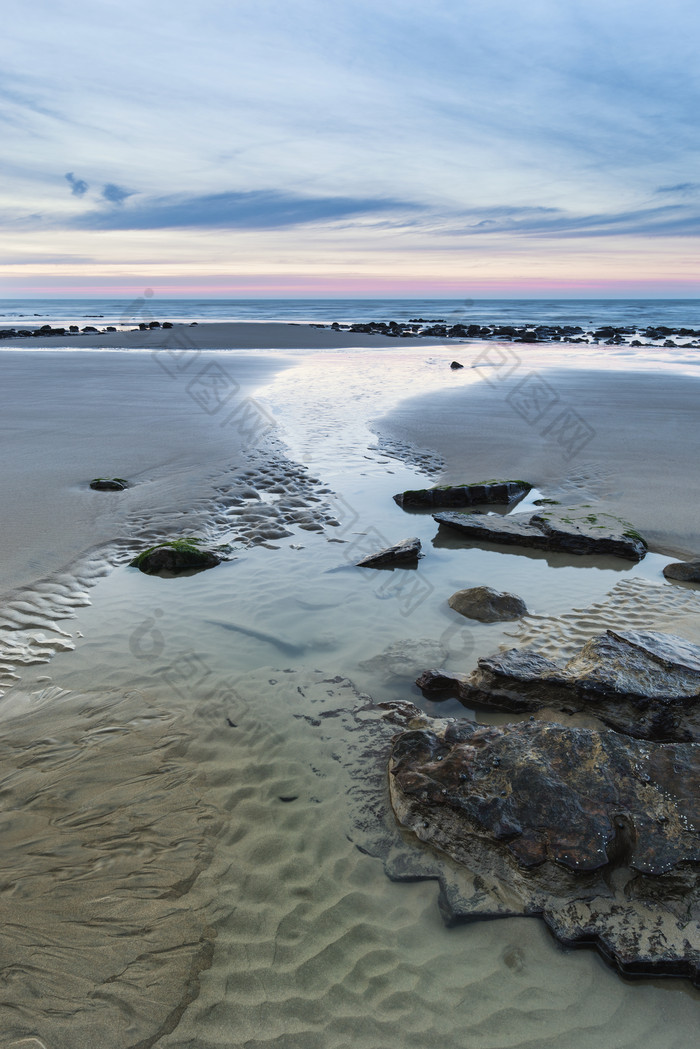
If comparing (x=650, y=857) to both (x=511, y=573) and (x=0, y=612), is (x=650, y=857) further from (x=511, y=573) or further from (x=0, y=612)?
(x=0, y=612)

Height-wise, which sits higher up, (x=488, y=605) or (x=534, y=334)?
(x=534, y=334)

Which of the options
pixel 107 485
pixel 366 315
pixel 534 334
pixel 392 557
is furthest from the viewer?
pixel 366 315

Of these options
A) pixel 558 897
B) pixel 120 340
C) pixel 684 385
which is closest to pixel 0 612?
pixel 558 897

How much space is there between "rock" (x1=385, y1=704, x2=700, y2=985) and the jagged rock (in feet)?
1.53

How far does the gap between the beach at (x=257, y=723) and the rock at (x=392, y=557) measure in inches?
11.5

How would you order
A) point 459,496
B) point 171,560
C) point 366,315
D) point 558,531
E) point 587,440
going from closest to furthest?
1. point 171,560
2. point 558,531
3. point 459,496
4. point 587,440
5. point 366,315

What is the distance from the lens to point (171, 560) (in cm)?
641

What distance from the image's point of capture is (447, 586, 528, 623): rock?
5.55m

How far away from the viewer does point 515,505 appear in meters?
8.66

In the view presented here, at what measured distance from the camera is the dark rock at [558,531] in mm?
6906

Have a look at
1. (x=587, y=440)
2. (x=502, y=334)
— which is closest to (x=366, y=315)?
(x=502, y=334)

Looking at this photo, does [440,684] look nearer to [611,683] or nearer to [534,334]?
[611,683]

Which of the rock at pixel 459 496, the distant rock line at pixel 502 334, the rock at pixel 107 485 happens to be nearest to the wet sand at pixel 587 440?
the rock at pixel 459 496

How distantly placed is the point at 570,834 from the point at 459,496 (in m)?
6.05
